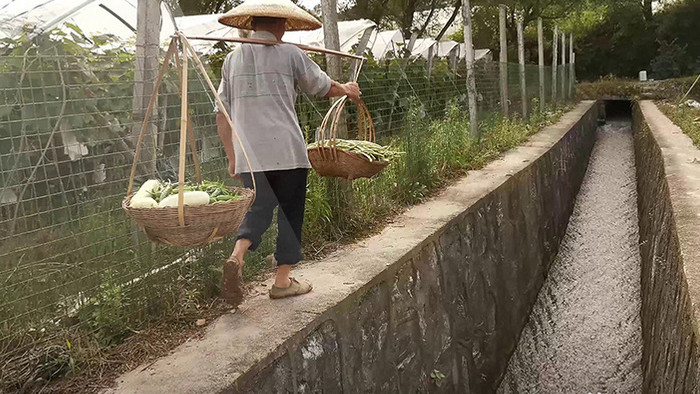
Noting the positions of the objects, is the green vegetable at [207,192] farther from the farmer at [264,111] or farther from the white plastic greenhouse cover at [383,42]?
the white plastic greenhouse cover at [383,42]

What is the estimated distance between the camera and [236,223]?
2.73m

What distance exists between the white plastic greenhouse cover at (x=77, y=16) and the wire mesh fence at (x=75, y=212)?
11cm

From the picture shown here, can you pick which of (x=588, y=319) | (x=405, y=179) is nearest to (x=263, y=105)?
(x=405, y=179)

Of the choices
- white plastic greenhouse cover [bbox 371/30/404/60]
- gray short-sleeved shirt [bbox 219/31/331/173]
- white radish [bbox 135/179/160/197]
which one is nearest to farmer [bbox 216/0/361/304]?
gray short-sleeved shirt [bbox 219/31/331/173]

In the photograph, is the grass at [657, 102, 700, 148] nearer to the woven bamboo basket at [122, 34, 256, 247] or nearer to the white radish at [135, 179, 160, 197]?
the woven bamboo basket at [122, 34, 256, 247]

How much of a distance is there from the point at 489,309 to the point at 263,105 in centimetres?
342

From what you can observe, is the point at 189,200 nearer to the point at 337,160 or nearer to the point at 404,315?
the point at 337,160

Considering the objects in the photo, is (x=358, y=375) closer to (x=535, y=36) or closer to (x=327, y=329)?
(x=327, y=329)

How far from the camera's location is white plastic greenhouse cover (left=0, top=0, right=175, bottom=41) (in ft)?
11.5

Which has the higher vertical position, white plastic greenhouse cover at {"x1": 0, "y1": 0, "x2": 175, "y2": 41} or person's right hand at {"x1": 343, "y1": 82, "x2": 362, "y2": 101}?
white plastic greenhouse cover at {"x1": 0, "y1": 0, "x2": 175, "y2": 41}

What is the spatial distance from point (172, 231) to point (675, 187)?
5.17 m

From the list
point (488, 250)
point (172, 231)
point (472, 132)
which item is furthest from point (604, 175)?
point (172, 231)

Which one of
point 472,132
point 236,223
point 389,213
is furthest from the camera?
point 472,132

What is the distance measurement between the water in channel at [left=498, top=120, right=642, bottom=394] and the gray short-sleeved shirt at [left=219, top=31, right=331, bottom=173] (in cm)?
380
